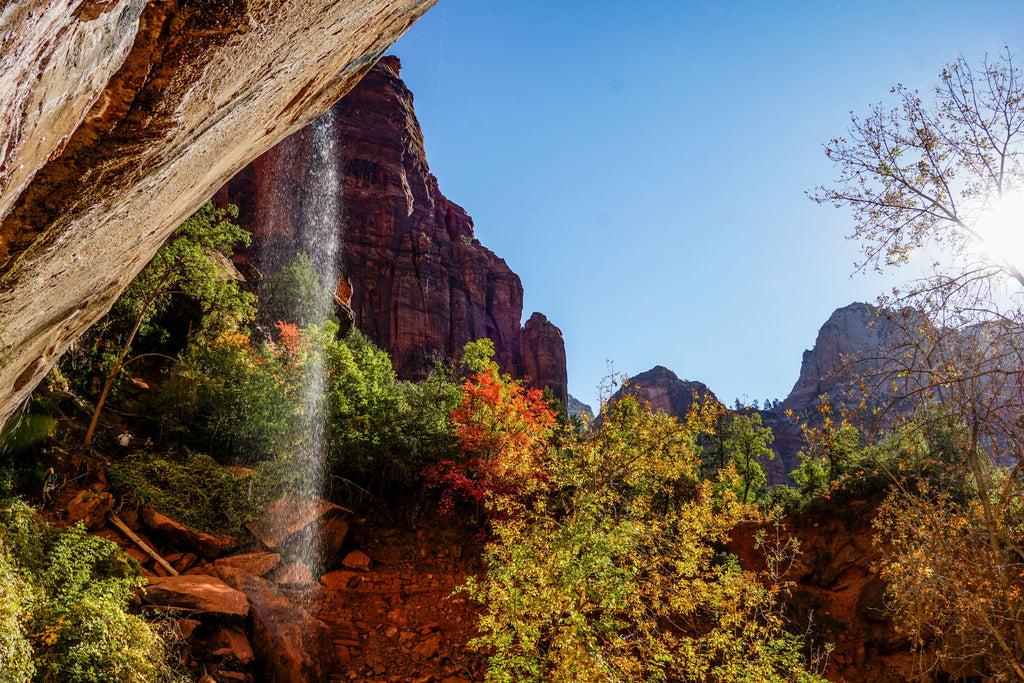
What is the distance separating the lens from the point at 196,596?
7.79 metres

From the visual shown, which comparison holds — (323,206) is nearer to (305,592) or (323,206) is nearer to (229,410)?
(229,410)

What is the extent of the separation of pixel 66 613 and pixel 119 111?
5.78 meters

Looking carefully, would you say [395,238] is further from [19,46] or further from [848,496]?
[19,46]

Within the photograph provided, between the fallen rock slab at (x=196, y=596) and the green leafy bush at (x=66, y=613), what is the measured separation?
64 centimetres

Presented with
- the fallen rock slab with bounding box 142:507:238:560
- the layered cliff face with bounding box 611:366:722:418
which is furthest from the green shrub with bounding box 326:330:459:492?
the layered cliff face with bounding box 611:366:722:418

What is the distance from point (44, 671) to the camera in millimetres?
4844

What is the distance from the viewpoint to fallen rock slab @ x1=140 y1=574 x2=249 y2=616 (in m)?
7.56

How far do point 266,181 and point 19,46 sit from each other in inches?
1880

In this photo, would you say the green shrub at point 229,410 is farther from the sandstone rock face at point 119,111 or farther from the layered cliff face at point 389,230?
the layered cliff face at point 389,230

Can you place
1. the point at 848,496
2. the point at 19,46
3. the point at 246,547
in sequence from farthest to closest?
the point at 848,496 < the point at 246,547 < the point at 19,46

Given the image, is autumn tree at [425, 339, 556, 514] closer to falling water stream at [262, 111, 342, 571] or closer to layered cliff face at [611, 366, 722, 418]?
falling water stream at [262, 111, 342, 571]

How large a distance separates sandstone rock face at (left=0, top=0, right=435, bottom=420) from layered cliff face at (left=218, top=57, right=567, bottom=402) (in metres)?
37.5

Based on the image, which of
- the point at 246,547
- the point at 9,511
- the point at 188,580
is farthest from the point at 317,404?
the point at 9,511

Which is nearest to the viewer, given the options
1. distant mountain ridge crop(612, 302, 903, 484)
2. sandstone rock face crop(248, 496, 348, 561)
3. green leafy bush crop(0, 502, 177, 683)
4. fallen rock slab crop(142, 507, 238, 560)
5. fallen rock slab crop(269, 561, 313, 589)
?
green leafy bush crop(0, 502, 177, 683)
